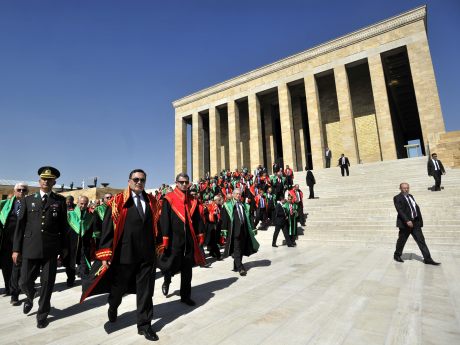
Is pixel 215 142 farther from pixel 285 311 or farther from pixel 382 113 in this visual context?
pixel 285 311

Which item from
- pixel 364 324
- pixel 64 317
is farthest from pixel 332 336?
pixel 64 317

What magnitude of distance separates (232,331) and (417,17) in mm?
26983

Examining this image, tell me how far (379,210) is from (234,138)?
20543 mm

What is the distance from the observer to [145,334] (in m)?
2.86

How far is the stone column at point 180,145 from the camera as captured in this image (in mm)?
33062

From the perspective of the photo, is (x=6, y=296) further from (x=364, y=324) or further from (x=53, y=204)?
(x=364, y=324)

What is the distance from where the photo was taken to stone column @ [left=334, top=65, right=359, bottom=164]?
23000mm

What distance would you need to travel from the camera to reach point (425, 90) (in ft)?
67.2

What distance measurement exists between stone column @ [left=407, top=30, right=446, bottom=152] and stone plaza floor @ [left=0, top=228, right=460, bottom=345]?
58.5ft

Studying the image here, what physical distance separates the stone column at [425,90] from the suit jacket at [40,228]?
874 inches

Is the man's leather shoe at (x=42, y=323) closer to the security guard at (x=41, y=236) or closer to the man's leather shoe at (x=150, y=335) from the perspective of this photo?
the security guard at (x=41, y=236)

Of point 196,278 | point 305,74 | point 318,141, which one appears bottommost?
point 196,278

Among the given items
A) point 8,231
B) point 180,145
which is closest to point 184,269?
point 8,231

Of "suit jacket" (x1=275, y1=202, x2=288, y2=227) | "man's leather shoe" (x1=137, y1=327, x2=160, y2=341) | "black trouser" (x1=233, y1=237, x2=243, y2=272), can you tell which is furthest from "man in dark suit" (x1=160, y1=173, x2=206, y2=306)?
"suit jacket" (x1=275, y1=202, x2=288, y2=227)
